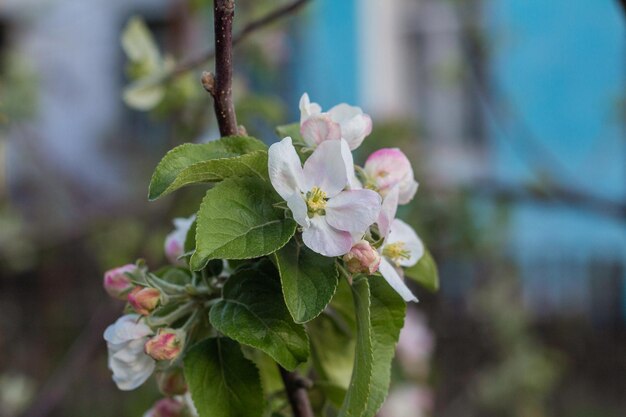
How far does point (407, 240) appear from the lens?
691mm

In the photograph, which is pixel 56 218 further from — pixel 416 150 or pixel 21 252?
pixel 416 150

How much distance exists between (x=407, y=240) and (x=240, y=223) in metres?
0.17

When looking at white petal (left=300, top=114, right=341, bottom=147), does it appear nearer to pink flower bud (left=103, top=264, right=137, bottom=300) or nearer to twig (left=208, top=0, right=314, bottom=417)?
twig (left=208, top=0, right=314, bottom=417)

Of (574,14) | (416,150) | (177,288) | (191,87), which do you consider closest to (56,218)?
(416,150)

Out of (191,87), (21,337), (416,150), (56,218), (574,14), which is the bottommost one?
(21,337)

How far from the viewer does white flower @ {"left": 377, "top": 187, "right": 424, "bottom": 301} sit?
62cm

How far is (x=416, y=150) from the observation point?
379cm

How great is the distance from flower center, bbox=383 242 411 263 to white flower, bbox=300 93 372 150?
0.09 metres

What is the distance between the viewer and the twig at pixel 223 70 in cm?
59

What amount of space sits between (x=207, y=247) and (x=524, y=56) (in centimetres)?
540

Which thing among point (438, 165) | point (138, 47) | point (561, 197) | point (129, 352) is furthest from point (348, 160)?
point (438, 165)

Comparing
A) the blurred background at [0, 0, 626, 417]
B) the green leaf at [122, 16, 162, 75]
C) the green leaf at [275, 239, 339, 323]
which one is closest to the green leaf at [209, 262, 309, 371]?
the green leaf at [275, 239, 339, 323]

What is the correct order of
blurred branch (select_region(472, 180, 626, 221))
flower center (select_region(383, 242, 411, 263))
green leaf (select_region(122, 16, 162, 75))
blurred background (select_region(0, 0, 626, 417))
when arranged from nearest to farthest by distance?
1. flower center (select_region(383, 242, 411, 263))
2. green leaf (select_region(122, 16, 162, 75))
3. blurred branch (select_region(472, 180, 626, 221))
4. blurred background (select_region(0, 0, 626, 417))

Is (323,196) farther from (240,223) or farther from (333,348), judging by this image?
(333,348)
